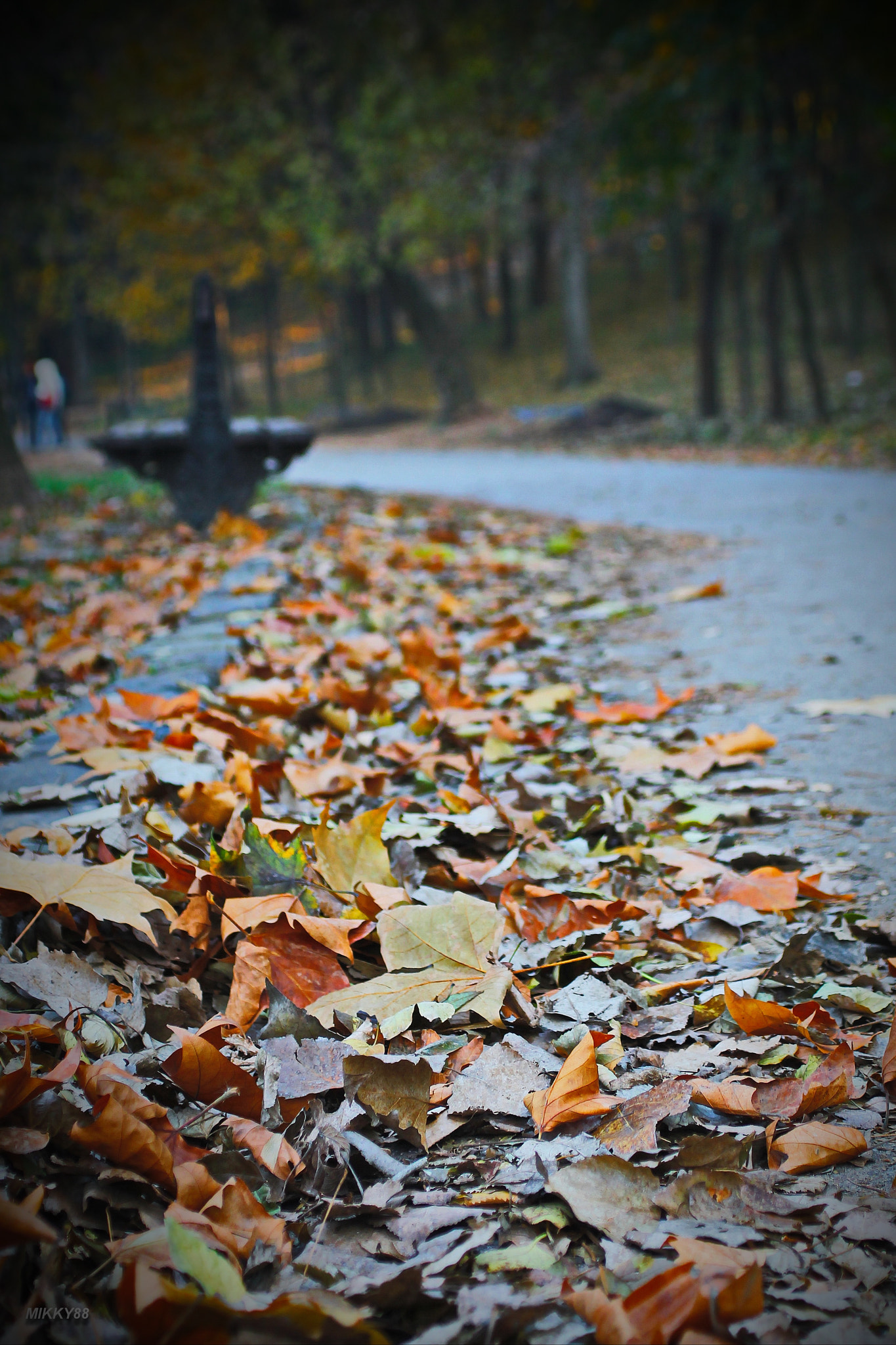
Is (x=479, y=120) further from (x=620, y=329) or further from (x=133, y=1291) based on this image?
(x=133, y=1291)

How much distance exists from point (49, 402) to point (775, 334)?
14.5 m

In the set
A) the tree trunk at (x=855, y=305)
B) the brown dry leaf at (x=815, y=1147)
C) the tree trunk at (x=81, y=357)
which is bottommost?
the brown dry leaf at (x=815, y=1147)

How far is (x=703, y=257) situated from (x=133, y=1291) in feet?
49.0

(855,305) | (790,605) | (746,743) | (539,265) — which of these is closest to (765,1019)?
(746,743)

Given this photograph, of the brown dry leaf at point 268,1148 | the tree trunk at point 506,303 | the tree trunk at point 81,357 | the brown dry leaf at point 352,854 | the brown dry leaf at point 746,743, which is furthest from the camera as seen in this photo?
the tree trunk at point 81,357

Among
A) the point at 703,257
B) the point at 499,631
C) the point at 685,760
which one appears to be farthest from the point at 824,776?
the point at 703,257

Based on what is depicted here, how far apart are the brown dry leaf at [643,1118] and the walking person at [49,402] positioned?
2089cm

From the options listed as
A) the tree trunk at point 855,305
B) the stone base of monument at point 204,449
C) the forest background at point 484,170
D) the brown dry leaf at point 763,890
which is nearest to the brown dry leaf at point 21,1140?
the brown dry leaf at point 763,890

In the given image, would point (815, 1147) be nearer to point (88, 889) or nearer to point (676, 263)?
point (88, 889)

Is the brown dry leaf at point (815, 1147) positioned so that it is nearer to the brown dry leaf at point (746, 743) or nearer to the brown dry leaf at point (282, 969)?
the brown dry leaf at point (282, 969)

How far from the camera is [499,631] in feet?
12.9

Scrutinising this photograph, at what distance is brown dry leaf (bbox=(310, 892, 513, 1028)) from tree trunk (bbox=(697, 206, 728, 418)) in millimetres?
13807

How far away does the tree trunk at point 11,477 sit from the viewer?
8211mm

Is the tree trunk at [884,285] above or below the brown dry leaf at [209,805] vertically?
above
